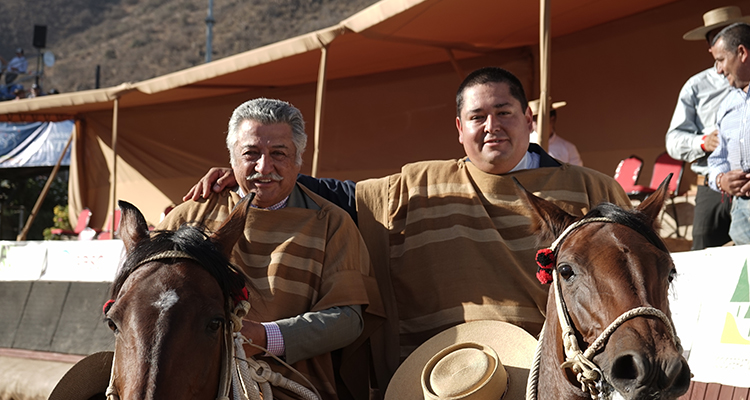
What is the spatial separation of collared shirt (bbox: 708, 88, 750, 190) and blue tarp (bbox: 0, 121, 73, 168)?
15.5m

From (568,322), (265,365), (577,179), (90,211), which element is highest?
(577,179)

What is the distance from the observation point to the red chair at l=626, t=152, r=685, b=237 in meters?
8.25

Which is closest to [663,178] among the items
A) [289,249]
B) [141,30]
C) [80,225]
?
[289,249]

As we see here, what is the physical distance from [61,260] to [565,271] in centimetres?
633

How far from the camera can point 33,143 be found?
57.5 ft

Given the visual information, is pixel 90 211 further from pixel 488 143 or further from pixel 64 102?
pixel 488 143

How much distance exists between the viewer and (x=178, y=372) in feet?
7.55

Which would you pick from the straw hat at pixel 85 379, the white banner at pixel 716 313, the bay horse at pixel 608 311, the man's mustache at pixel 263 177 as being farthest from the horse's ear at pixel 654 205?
the straw hat at pixel 85 379

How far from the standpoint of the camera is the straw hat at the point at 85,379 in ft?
10.2

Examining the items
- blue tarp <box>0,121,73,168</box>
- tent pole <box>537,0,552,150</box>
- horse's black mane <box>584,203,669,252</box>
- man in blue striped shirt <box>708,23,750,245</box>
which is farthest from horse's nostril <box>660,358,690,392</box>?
blue tarp <box>0,121,73,168</box>

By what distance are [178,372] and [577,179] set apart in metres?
2.53

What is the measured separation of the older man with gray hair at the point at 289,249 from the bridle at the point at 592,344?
4.13 ft

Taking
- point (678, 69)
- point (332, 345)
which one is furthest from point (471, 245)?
point (678, 69)

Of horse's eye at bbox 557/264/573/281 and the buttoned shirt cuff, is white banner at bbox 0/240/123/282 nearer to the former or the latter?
the buttoned shirt cuff
